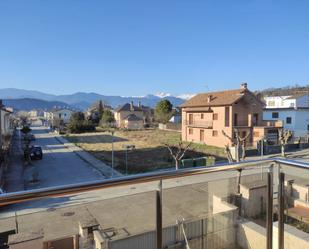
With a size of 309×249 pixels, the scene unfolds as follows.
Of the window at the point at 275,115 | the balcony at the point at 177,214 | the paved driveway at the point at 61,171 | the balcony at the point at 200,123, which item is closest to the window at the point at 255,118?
the balcony at the point at 200,123

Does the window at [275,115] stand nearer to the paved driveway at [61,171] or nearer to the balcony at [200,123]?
the balcony at [200,123]

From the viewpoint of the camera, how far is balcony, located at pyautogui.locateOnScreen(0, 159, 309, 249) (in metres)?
2.62

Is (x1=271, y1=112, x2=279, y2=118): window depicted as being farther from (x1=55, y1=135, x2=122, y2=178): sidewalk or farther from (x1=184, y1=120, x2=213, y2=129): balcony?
(x1=55, y1=135, x2=122, y2=178): sidewalk

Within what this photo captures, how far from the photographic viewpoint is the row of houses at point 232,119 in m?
26.2

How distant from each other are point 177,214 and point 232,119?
23307 mm

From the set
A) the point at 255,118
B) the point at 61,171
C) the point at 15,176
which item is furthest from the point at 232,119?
the point at 15,176

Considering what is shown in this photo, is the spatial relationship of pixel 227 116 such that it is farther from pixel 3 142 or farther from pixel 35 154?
pixel 3 142

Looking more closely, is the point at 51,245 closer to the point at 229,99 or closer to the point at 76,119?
the point at 229,99

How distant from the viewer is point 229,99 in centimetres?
2662

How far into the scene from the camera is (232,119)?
26.1 metres

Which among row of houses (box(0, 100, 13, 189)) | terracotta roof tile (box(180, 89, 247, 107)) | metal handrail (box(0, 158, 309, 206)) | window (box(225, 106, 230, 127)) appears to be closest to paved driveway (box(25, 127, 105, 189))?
row of houses (box(0, 100, 13, 189))

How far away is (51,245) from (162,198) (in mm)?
1489

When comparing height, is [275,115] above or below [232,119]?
above

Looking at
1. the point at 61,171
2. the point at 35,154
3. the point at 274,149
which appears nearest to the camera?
the point at 61,171
